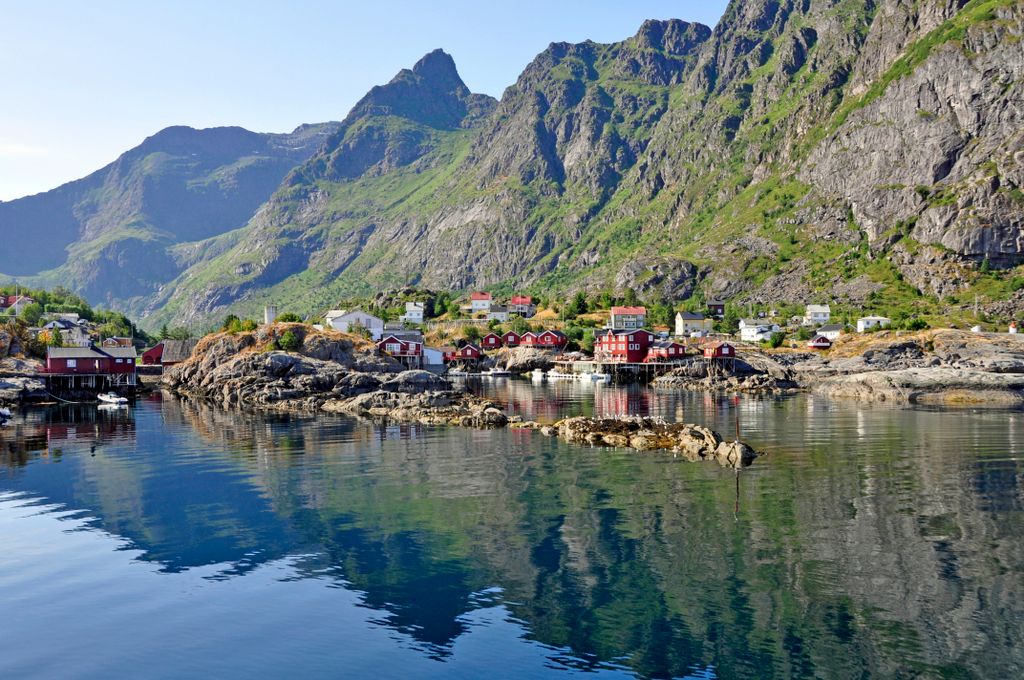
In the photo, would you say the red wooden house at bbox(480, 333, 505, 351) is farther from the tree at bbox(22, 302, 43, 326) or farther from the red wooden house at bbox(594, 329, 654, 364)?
the tree at bbox(22, 302, 43, 326)

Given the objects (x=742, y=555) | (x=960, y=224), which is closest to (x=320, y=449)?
(x=742, y=555)

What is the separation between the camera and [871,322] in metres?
161

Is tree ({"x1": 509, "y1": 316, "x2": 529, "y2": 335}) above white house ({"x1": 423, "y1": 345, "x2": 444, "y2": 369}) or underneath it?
above

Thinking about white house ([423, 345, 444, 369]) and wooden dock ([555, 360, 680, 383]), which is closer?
wooden dock ([555, 360, 680, 383])

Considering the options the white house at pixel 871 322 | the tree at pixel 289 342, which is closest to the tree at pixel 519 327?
the white house at pixel 871 322

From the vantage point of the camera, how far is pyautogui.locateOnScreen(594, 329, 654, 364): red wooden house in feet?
495

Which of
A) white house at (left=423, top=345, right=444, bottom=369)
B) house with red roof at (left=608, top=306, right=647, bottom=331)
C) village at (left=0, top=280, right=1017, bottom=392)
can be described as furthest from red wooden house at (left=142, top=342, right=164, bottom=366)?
house with red roof at (left=608, top=306, right=647, bottom=331)

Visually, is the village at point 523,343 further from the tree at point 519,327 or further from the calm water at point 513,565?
the calm water at point 513,565

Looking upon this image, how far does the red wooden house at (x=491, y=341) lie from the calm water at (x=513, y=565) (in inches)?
4873

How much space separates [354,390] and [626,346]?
69758 mm

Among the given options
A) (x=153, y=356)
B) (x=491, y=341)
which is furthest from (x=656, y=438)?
(x=153, y=356)

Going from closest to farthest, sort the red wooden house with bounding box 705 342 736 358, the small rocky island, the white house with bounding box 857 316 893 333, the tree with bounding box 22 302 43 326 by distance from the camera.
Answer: the small rocky island → the red wooden house with bounding box 705 342 736 358 → the white house with bounding box 857 316 893 333 → the tree with bounding box 22 302 43 326

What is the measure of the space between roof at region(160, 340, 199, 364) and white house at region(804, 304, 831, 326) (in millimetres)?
137377

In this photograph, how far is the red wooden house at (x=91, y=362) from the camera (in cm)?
11075
